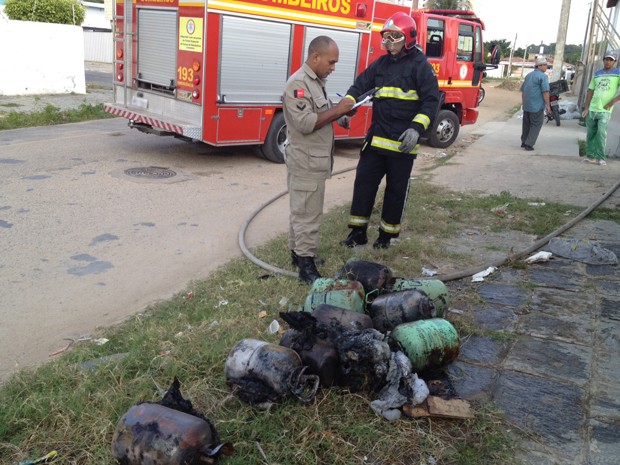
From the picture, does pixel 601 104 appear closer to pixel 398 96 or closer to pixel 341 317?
pixel 398 96

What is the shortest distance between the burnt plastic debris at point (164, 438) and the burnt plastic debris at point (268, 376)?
0.37 m

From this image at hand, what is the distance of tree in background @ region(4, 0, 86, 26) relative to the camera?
60.4ft

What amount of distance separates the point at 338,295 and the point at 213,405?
1.09 meters

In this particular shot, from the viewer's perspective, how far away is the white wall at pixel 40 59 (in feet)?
50.7

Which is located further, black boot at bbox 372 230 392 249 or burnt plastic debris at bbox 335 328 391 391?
black boot at bbox 372 230 392 249

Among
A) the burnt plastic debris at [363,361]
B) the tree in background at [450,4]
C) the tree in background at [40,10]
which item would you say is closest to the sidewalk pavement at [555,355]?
the burnt plastic debris at [363,361]

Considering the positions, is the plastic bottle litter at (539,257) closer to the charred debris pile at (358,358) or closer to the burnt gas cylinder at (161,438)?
the charred debris pile at (358,358)

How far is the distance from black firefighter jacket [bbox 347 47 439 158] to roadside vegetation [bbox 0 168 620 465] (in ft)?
5.05

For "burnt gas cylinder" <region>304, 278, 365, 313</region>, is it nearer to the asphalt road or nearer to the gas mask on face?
the asphalt road

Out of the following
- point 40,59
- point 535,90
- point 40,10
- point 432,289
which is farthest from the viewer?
point 40,10

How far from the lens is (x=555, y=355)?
3.52 metres

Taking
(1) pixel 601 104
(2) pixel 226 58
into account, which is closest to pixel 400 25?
(2) pixel 226 58

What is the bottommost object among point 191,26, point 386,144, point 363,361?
point 363,361

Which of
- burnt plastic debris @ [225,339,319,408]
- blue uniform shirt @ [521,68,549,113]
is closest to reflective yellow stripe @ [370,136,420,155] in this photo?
burnt plastic debris @ [225,339,319,408]
